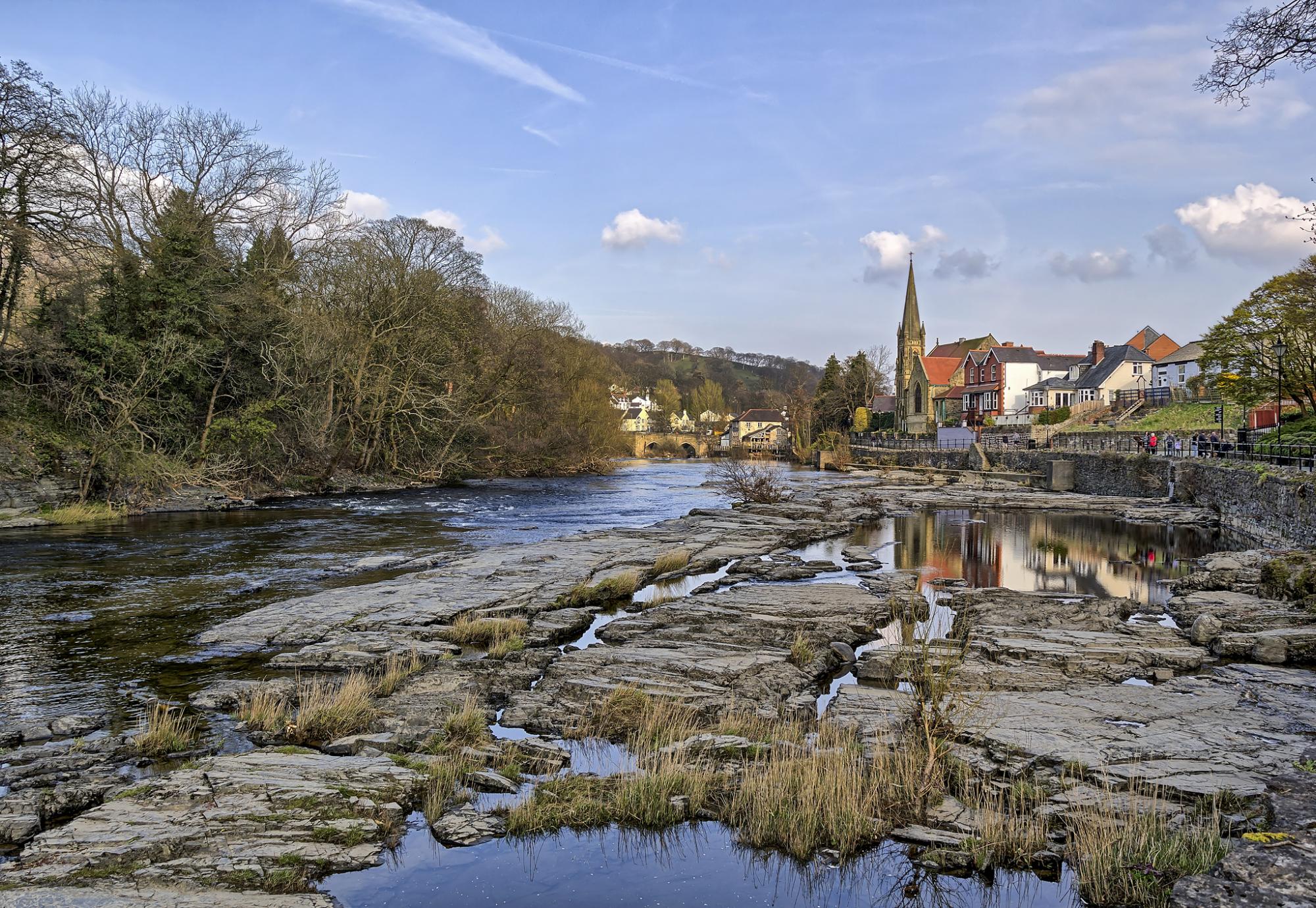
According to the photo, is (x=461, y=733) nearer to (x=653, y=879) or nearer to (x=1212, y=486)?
(x=653, y=879)

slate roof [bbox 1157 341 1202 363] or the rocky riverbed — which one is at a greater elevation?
slate roof [bbox 1157 341 1202 363]

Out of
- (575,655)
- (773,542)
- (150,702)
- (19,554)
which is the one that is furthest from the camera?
(773,542)

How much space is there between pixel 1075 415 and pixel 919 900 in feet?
241

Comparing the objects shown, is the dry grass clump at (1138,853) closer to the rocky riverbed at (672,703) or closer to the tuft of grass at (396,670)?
the rocky riverbed at (672,703)

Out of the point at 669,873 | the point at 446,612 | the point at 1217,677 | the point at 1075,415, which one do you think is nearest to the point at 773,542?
the point at 446,612

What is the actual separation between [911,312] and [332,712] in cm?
10673

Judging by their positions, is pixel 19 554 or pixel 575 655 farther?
pixel 19 554

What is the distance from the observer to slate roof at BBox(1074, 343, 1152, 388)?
76250 millimetres

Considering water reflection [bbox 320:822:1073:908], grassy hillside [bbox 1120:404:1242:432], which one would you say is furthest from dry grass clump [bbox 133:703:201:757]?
grassy hillside [bbox 1120:404:1242:432]

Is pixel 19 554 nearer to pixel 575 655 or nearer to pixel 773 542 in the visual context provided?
pixel 575 655

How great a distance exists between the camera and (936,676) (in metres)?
7.81

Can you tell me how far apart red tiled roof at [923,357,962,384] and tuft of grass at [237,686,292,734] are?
99.1m

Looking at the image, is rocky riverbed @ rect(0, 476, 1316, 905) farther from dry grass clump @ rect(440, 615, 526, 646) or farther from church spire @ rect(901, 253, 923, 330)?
church spire @ rect(901, 253, 923, 330)

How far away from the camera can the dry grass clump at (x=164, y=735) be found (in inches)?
310
